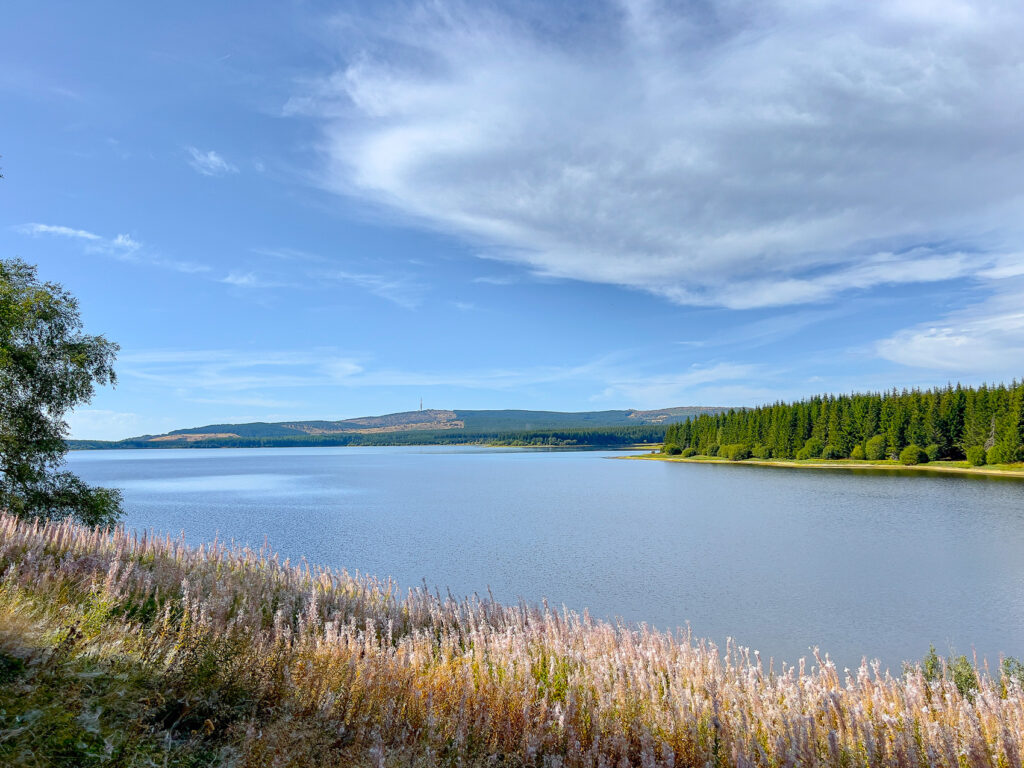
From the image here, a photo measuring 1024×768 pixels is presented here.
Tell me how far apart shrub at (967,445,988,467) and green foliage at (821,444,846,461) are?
77.9 ft

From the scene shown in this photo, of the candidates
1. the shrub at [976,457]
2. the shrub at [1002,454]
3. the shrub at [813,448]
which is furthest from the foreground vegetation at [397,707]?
the shrub at [813,448]

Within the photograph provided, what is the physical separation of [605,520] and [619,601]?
2143 centimetres

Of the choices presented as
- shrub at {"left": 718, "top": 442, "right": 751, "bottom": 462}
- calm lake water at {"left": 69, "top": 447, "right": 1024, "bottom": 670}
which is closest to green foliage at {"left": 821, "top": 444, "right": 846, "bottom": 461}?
shrub at {"left": 718, "top": 442, "right": 751, "bottom": 462}

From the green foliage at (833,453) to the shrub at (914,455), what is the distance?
1456 cm

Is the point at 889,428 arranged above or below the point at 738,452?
above

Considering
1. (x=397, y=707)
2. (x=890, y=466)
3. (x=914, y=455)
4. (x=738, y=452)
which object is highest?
(x=397, y=707)

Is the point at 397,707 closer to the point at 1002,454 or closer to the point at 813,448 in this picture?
the point at 1002,454

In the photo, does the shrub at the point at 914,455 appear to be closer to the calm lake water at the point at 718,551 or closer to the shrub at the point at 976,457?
the shrub at the point at 976,457

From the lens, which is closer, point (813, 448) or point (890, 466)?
point (890, 466)

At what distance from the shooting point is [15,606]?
22.4 ft

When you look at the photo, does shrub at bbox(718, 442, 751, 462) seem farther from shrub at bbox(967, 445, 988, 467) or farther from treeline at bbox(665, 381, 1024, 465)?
shrub at bbox(967, 445, 988, 467)

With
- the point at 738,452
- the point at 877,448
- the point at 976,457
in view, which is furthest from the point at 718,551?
the point at 738,452

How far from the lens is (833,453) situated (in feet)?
369

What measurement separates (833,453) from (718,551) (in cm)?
9777
